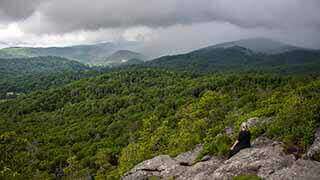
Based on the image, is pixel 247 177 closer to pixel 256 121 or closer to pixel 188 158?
pixel 188 158

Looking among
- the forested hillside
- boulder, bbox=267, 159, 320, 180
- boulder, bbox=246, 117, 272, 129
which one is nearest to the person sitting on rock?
the forested hillside

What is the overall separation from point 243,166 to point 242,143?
4551 millimetres

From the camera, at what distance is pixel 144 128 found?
382ft

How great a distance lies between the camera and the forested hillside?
38844 mm

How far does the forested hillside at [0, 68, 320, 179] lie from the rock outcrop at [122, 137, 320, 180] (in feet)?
6.97

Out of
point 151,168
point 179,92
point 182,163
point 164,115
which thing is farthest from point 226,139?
point 179,92

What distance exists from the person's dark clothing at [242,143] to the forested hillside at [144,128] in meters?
1.75

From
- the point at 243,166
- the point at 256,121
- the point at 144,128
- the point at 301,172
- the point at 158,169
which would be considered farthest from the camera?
the point at 144,128

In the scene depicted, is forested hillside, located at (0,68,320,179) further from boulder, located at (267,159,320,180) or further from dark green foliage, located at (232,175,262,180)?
dark green foliage, located at (232,175,262,180)

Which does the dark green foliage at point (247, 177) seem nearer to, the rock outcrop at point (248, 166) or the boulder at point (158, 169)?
the rock outcrop at point (248, 166)

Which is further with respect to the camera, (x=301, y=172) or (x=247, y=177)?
(x=247, y=177)

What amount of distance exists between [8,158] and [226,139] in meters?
88.1

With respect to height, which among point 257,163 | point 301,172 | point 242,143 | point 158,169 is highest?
point 242,143

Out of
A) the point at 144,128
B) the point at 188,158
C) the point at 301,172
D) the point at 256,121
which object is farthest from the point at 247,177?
the point at 144,128
